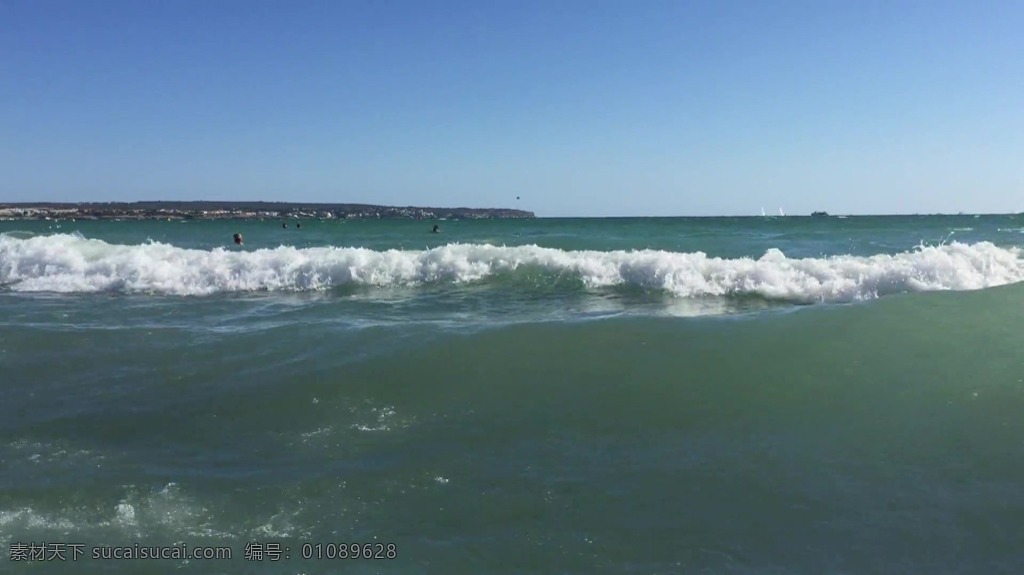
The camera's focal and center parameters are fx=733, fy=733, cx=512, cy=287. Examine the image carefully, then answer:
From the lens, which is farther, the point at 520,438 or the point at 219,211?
the point at 219,211

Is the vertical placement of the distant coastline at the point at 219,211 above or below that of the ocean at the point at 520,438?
above

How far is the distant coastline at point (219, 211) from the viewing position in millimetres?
120000

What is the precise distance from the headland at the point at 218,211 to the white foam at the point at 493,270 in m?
102

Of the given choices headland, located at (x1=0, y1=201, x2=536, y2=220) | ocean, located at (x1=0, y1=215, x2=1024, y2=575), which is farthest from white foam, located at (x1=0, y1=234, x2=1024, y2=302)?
headland, located at (x1=0, y1=201, x2=536, y2=220)

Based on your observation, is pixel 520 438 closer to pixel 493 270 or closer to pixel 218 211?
pixel 493 270

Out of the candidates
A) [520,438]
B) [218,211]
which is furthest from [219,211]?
[520,438]

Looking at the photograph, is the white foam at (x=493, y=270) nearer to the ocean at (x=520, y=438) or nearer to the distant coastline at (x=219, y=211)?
the ocean at (x=520, y=438)

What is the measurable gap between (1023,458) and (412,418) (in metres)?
5.15

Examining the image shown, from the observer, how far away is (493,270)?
55.5ft

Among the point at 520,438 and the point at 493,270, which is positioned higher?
the point at 493,270

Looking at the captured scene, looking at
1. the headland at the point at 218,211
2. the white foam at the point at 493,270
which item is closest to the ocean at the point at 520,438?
the white foam at the point at 493,270

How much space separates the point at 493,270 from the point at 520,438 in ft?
35.2

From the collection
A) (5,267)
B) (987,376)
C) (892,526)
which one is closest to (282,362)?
(892,526)

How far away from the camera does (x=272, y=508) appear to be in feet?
16.7
